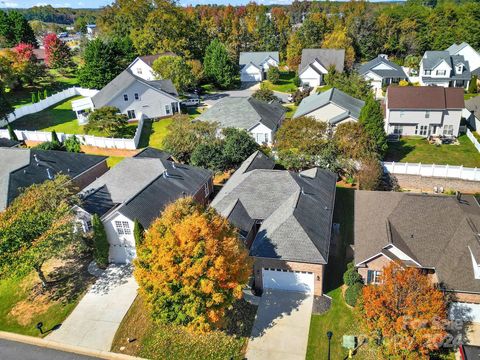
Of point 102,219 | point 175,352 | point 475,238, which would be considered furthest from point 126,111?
point 475,238

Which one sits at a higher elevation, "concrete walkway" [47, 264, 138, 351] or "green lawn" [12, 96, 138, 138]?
"concrete walkway" [47, 264, 138, 351]

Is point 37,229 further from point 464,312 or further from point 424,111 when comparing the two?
point 424,111

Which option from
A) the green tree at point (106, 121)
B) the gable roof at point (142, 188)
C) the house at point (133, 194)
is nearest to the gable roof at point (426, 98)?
the house at point (133, 194)

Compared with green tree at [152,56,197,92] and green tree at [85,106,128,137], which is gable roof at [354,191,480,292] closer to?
green tree at [85,106,128,137]

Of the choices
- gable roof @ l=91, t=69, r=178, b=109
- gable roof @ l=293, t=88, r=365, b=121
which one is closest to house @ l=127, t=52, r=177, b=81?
gable roof @ l=91, t=69, r=178, b=109

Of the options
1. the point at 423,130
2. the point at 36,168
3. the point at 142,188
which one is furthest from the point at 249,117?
the point at 36,168

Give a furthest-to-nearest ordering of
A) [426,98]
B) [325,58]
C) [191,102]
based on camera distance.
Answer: [325,58]
[191,102]
[426,98]

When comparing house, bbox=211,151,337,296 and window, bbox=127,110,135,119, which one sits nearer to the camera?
house, bbox=211,151,337,296

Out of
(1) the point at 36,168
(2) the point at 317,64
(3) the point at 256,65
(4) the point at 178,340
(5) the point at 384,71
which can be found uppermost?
(1) the point at 36,168
